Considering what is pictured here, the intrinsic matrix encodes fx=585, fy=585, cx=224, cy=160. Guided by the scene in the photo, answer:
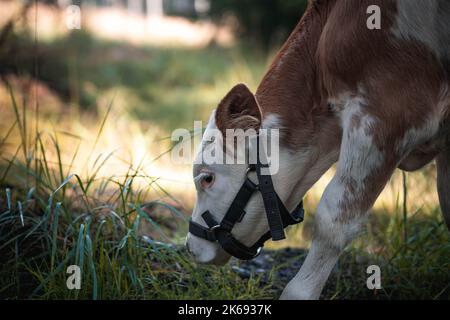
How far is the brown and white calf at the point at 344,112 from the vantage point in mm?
2350

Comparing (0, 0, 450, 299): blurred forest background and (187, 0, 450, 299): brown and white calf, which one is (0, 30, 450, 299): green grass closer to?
(0, 0, 450, 299): blurred forest background

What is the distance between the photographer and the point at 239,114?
8.39ft

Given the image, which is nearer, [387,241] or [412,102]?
[412,102]

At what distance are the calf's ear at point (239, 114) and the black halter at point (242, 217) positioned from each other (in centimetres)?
15

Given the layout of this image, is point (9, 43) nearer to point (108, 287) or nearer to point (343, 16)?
point (108, 287)

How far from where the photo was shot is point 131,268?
2877 millimetres

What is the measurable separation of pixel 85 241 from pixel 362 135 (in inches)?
55.7

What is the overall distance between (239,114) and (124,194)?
0.92 m

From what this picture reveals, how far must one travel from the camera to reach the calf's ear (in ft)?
8.35

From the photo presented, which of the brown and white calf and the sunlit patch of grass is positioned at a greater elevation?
the brown and white calf

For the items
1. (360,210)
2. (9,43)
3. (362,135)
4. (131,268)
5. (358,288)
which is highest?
(9,43)

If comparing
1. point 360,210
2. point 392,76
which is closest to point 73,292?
point 360,210

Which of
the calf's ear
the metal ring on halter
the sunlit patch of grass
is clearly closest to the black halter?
the metal ring on halter

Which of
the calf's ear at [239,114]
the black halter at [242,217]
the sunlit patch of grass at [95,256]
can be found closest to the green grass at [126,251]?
the sunlit patch of grass at [95,256]
